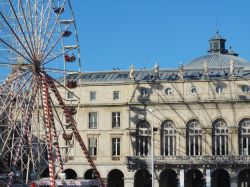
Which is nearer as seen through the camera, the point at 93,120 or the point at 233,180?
the point at 233,180

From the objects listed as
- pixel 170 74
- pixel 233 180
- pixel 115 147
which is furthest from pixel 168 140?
pixel 233 180

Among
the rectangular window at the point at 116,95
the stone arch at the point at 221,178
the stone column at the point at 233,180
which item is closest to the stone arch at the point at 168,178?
the stone arch at the point at 221,178

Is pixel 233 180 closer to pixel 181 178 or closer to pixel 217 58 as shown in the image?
pixel 181 178

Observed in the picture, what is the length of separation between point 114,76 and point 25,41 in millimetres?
45414

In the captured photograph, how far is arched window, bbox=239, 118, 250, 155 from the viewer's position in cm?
9712

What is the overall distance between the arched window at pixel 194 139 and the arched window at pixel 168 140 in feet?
6.72

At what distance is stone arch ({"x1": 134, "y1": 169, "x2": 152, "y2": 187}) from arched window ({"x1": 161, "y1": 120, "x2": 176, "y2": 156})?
430 cm

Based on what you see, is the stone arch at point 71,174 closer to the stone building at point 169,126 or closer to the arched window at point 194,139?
the stone building at point 169,126

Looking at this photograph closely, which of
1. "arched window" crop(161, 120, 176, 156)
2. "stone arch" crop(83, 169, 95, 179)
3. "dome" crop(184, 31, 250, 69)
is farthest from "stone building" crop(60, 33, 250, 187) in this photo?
"dome" crop(184, 31, 250, 69)

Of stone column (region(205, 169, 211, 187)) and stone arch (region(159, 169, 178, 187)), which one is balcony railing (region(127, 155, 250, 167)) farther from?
stone arch (region(159, 169, 178, 187))

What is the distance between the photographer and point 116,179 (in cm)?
10531

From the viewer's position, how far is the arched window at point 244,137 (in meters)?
97.1

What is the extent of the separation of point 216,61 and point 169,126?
62.3ft

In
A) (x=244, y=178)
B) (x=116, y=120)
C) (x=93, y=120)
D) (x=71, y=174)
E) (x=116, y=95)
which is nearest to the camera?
Answer: (x=244, y=178)
